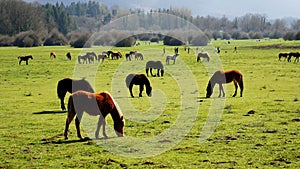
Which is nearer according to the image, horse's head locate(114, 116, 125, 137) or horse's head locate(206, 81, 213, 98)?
horse's head locate(114, 116, 125, 137)

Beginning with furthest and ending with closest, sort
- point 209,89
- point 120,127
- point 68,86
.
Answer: point 209,89
point 68,86
point 120,127

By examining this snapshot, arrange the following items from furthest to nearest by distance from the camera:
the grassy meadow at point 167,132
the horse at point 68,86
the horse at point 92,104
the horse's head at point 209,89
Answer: the horse's head at point 209,89, the horse at point 68,86, the horse at point 92,104, the grassy meadow at point 167,132

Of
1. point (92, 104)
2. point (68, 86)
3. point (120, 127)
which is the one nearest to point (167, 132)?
point (120, 127)

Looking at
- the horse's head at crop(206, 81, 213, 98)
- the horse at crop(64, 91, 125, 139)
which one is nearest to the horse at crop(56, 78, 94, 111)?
the horse at crop(64, 91, 125, 139)

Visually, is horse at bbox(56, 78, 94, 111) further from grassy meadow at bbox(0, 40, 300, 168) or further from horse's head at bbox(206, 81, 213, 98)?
horse's head at bbox(206, 81, 213, 98)

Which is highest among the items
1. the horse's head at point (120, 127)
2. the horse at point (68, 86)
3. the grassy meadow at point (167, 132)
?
the horse at point (68, 86)

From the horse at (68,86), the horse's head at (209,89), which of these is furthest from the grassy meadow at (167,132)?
the horse at (68,86)

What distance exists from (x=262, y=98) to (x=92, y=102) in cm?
1241

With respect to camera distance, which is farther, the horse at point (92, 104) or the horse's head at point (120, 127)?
the horse's head at point (120, 127)

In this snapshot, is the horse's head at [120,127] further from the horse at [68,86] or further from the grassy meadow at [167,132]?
the horse at [68,86]

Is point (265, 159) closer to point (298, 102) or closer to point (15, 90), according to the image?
point (298, 102)

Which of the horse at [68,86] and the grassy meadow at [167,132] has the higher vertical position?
the horse at [68,86]

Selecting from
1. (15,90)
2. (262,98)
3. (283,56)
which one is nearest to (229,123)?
(262,98)

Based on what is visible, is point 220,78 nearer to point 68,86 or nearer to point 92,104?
point 68,86
